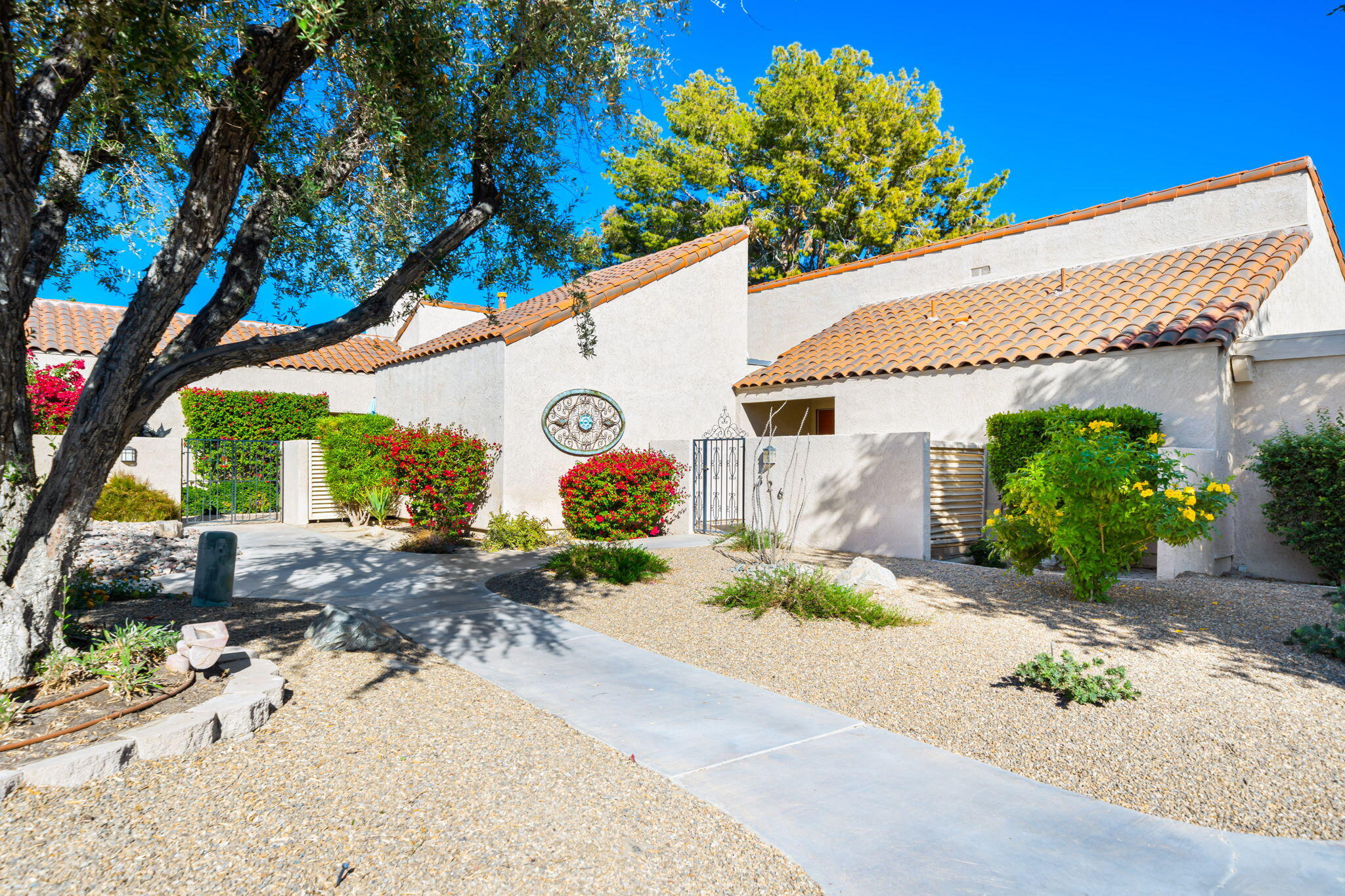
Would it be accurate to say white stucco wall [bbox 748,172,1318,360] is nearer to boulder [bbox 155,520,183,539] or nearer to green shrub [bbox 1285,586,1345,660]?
green shrub [bbox 1285,586,1345,660]

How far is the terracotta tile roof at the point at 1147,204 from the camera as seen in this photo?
12.3m

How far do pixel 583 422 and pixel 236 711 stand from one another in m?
10.1

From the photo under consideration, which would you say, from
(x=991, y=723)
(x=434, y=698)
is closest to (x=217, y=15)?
(x=434, y=698)

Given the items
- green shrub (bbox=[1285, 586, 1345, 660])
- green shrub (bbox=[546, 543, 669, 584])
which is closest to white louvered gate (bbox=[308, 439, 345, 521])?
green shrub (bbox=[546, 543, 669, 584])

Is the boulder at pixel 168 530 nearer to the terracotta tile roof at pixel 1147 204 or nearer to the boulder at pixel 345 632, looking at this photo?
the boulder at pixel 345 632

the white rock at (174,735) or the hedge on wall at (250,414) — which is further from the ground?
the hedge on wall at (250,414)

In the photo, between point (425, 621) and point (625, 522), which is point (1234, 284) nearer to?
point (625, 522)

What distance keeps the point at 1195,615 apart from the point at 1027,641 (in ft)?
7.07

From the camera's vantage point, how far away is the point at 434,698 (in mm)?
4902

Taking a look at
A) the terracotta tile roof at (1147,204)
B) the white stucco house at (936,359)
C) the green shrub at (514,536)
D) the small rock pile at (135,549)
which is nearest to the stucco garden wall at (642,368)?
the white stucco house at (936,359)

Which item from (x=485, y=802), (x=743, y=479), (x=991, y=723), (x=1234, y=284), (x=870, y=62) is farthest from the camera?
(x=870, y=62)

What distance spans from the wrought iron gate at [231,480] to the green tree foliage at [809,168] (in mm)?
14223

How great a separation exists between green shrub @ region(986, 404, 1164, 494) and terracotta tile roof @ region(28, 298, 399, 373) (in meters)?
13.3

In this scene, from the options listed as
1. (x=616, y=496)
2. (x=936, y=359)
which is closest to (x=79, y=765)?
(x=616, y=496)
